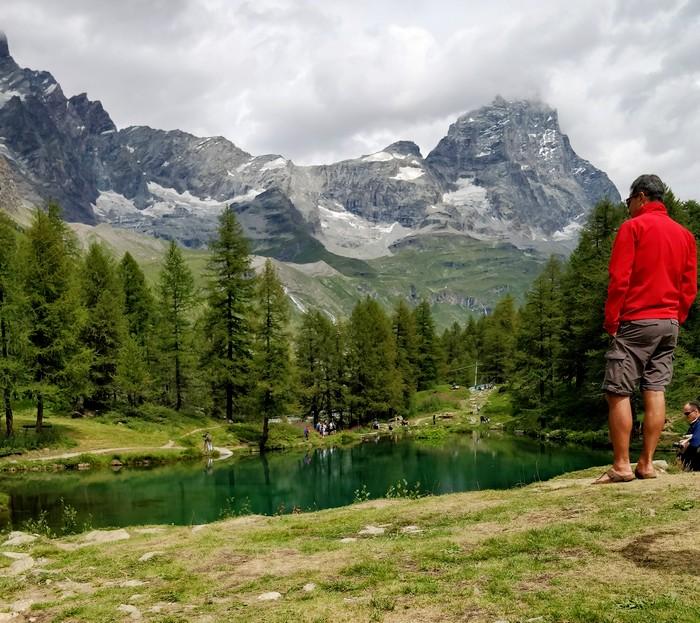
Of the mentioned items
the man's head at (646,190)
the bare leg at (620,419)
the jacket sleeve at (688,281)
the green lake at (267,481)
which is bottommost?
the green lake at (267,481)

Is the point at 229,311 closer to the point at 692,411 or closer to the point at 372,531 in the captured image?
the point at 692,411

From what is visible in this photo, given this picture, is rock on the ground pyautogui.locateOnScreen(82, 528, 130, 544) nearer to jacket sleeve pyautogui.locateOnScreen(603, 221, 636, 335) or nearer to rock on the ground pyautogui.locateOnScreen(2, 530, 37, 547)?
rock on the ground pyautogui.locateOnScreen(2, 530, 37, 547)

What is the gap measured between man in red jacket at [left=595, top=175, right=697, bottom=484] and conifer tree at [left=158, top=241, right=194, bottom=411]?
50.9m

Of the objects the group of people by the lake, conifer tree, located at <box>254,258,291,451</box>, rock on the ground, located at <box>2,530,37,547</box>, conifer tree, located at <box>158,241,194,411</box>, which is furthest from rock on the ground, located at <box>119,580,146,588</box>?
conifer tree, located at <box>158,241,194,411</box>

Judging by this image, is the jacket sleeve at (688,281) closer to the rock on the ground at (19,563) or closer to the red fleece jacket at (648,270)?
the red fleece jacket at (648,270)

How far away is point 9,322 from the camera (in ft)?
125

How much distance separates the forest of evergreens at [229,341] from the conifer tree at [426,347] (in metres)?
13.4

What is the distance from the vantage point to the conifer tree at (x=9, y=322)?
37.2 metres

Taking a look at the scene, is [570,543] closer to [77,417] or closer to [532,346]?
[77,417]

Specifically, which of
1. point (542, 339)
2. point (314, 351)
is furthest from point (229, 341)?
point (542, 339)

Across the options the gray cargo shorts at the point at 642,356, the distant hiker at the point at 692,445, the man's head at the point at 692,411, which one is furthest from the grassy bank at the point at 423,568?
the man's head at the point at 692,411

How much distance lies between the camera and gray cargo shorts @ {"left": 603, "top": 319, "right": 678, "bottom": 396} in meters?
8.31

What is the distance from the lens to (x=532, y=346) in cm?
5806

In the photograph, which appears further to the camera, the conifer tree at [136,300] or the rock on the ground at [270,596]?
the conifer tree at [136,300]
